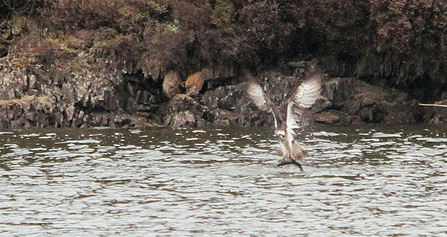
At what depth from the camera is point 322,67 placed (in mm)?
50156

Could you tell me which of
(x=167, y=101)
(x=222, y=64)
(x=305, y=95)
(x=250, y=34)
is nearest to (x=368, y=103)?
(x=250, y=34)

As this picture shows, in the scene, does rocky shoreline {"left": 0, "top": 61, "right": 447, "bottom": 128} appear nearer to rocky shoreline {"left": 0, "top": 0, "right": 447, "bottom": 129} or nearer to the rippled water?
rocky shoreline {"left": 0, "top": 0, "right": 447, "bottom": 129}

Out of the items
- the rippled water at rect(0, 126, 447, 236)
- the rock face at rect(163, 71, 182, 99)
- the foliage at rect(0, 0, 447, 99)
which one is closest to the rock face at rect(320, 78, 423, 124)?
the foliage at rect(0, 0, 447, 99)

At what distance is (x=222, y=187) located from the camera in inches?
973

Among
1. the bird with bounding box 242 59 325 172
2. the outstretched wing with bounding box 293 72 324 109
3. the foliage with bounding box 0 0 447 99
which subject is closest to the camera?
the bird with bounding box 242 59 325 172

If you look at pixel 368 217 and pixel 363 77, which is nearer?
pixel 368 217

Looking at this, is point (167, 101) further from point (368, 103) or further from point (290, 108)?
point (290, 108)

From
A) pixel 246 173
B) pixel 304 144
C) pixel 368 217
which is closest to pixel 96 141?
pixel 304 144

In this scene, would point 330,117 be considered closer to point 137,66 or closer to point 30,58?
point 137,66

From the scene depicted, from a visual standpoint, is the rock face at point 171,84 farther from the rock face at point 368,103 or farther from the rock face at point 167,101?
the rock face at point 368,103

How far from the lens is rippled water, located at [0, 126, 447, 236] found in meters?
19.8

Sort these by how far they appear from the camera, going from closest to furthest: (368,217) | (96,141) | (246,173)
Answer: (368,217)
(246,173)
(96,141)

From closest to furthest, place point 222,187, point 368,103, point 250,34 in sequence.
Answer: point 222,187, point 368,103, point 250,34

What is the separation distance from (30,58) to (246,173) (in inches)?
1071
